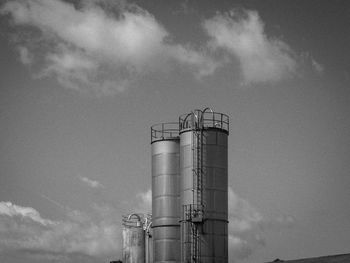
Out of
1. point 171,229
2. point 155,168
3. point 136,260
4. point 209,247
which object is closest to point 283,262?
point 209,247

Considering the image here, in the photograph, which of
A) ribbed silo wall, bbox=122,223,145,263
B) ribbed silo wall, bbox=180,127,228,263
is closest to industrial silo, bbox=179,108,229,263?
ribbed silo wall, bbox=180,127,228,263

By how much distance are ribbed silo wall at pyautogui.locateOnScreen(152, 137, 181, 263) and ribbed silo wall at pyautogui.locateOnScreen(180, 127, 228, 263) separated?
213 cm

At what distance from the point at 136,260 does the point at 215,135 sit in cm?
2090

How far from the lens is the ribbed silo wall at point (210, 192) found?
51000 millimetres

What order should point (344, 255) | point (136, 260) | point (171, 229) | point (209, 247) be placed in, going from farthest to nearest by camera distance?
point (136, 260) < point (171, 229) < point (209, 247) < point (344, 255)

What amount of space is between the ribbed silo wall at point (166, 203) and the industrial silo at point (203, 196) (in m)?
2.16

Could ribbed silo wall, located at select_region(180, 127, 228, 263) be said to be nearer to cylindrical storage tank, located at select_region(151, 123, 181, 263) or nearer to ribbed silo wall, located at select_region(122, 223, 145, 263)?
cylindrical storage tank, located at select_region(151, 123, 181, 263)

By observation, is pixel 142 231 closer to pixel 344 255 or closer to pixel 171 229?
pixel 171 229

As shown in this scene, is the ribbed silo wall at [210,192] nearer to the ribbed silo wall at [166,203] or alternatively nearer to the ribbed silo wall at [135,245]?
the ribbed silo wall at [166,203]

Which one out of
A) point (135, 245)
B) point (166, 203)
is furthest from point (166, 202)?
point (135, 245)

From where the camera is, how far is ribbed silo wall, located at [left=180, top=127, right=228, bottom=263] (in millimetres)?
51000

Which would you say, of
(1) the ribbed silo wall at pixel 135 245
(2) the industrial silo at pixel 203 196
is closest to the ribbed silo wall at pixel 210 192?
(2) the industrial silo at pixel 203 196

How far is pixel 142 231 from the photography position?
6956cm

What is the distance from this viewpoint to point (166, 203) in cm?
5481
